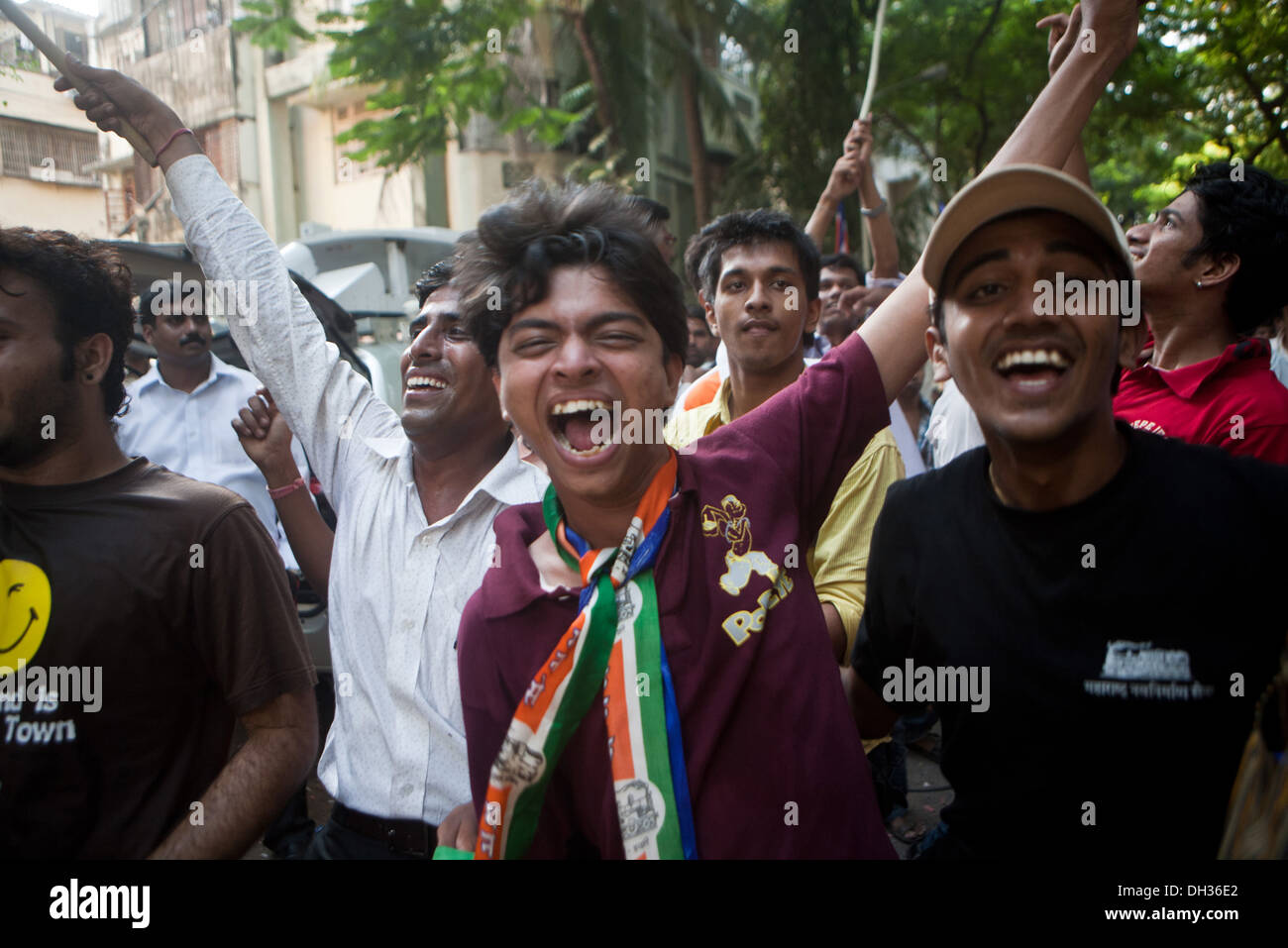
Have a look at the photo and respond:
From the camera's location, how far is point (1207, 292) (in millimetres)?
2574

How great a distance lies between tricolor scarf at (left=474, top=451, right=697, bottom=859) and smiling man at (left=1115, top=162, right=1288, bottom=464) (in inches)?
64.4

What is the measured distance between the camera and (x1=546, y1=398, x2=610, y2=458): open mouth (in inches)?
68.1

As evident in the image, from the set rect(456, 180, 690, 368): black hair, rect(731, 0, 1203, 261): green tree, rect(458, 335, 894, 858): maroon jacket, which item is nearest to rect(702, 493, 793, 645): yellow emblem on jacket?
rect(458, 335, 894, 858): maroon jacket

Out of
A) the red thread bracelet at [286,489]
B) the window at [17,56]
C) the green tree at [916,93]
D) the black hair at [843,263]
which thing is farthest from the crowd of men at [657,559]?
the green tree at [916,93]

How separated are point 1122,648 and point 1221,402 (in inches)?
48.0

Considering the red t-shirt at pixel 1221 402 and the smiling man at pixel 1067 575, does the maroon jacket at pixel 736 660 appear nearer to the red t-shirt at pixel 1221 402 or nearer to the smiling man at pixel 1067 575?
the smiling man at pixel 1067 575

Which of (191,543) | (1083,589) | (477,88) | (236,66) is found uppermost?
(236,66)

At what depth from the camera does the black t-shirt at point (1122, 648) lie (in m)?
1.46

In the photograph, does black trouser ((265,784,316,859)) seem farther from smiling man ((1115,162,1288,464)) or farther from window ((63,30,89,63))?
smiling man ((1115,162,1288,464))

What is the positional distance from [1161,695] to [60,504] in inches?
82.7

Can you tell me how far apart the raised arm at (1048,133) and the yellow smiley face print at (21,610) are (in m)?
1.74
